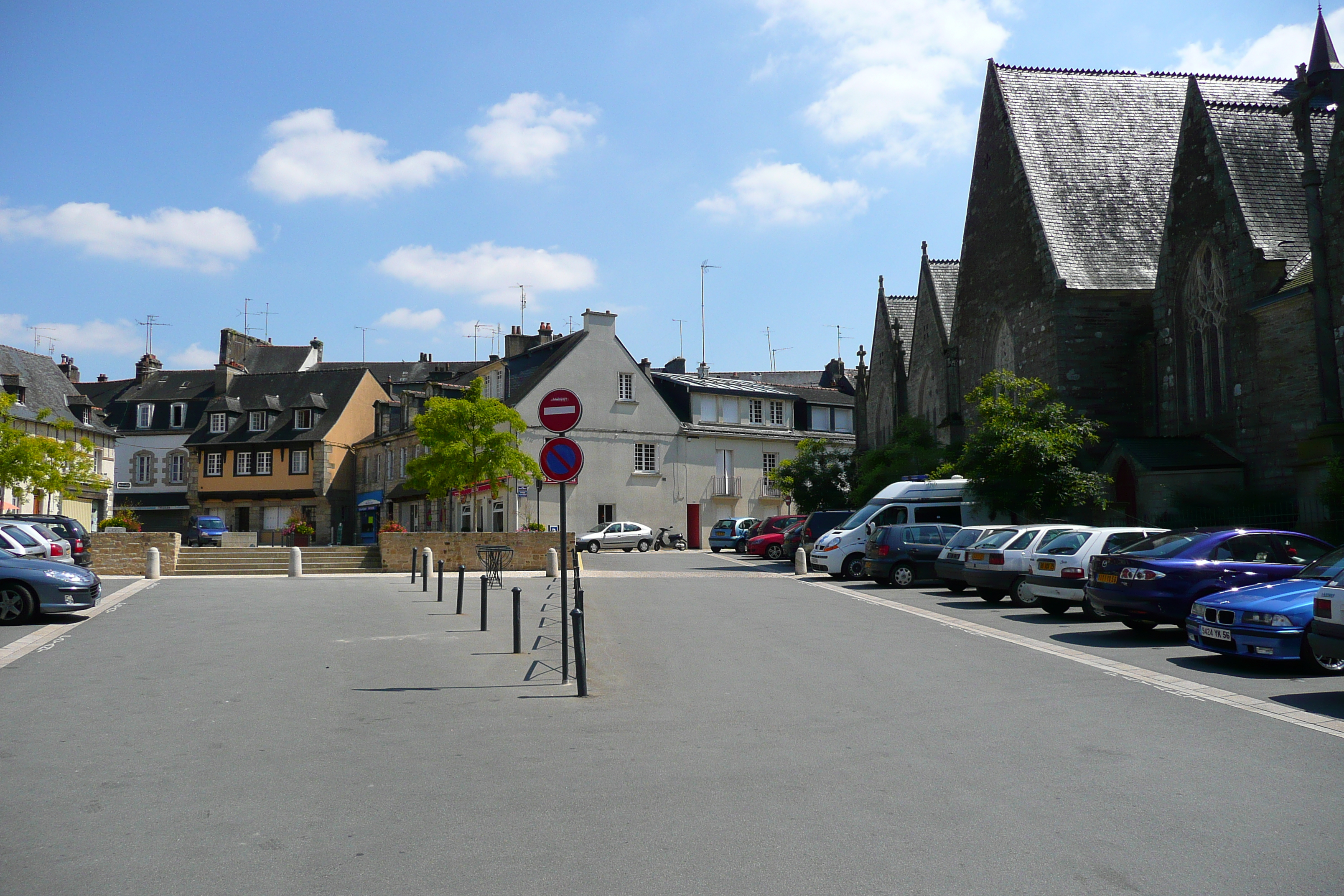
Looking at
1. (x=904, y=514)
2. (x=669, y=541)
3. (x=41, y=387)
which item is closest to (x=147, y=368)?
(x=41, y=387)

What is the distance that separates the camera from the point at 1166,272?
29.1m

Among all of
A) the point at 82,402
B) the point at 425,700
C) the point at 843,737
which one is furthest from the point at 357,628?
the point at 82,402

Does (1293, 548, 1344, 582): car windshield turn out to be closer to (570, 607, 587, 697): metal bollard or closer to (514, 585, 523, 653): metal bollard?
(570, 607, 587, 697): metal bollard

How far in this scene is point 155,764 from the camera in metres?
6.63

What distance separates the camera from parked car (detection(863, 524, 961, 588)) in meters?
23.3

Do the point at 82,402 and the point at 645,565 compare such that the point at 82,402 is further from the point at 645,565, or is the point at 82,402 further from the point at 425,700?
the point at 425,700

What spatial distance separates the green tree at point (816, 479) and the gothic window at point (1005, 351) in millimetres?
8517

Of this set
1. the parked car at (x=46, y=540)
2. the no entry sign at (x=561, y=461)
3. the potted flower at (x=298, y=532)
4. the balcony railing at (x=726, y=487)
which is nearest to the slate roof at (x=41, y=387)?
the potted flower at (x=298, y=532)

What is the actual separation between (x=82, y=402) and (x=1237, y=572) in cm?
5635

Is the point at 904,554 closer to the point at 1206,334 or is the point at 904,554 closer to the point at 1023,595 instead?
the point at 1023,595

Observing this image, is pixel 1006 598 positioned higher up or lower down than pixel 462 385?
lower down

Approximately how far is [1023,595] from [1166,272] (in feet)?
52.5

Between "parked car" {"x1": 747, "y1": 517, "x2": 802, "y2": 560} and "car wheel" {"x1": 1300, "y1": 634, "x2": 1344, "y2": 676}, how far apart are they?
1017 inches

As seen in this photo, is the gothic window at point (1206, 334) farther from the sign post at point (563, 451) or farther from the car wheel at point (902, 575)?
the sign post at point (563, 451)
